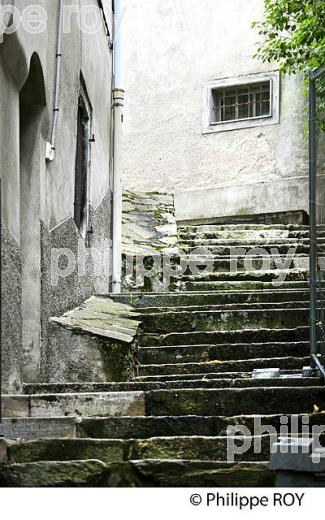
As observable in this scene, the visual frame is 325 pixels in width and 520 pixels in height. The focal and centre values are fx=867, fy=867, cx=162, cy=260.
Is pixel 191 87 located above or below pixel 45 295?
above

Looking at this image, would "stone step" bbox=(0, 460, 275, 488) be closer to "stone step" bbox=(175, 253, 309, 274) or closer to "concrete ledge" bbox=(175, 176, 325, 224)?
"stone step" bbox=(175, 253, 309, 274)

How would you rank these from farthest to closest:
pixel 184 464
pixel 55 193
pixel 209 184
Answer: pixel 209 184, pixel 55 193, pixel 184 464

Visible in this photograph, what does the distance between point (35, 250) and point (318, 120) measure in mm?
1876

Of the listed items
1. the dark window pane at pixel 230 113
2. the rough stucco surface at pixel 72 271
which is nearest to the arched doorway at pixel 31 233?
the rough stucco surface at pixel 72 271

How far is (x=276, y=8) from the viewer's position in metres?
11.2

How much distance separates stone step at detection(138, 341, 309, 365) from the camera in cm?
586

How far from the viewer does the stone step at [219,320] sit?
657 cm

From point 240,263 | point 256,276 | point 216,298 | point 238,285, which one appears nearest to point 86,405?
point 216,298

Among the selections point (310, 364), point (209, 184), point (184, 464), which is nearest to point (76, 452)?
point (184, 464)

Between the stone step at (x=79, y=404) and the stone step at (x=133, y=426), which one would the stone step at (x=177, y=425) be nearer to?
the stone step at (x=133, y=426)

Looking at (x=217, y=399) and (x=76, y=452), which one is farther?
(x=217, y=399)

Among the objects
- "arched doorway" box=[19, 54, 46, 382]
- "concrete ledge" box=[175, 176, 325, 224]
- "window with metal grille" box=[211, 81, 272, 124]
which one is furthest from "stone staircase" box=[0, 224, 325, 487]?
"window with metal grille" box=[211, 81, 272, 124]

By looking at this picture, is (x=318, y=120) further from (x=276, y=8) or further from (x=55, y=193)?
(x=276, y=8)

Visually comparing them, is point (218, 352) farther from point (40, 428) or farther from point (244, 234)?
point (244, 234)
